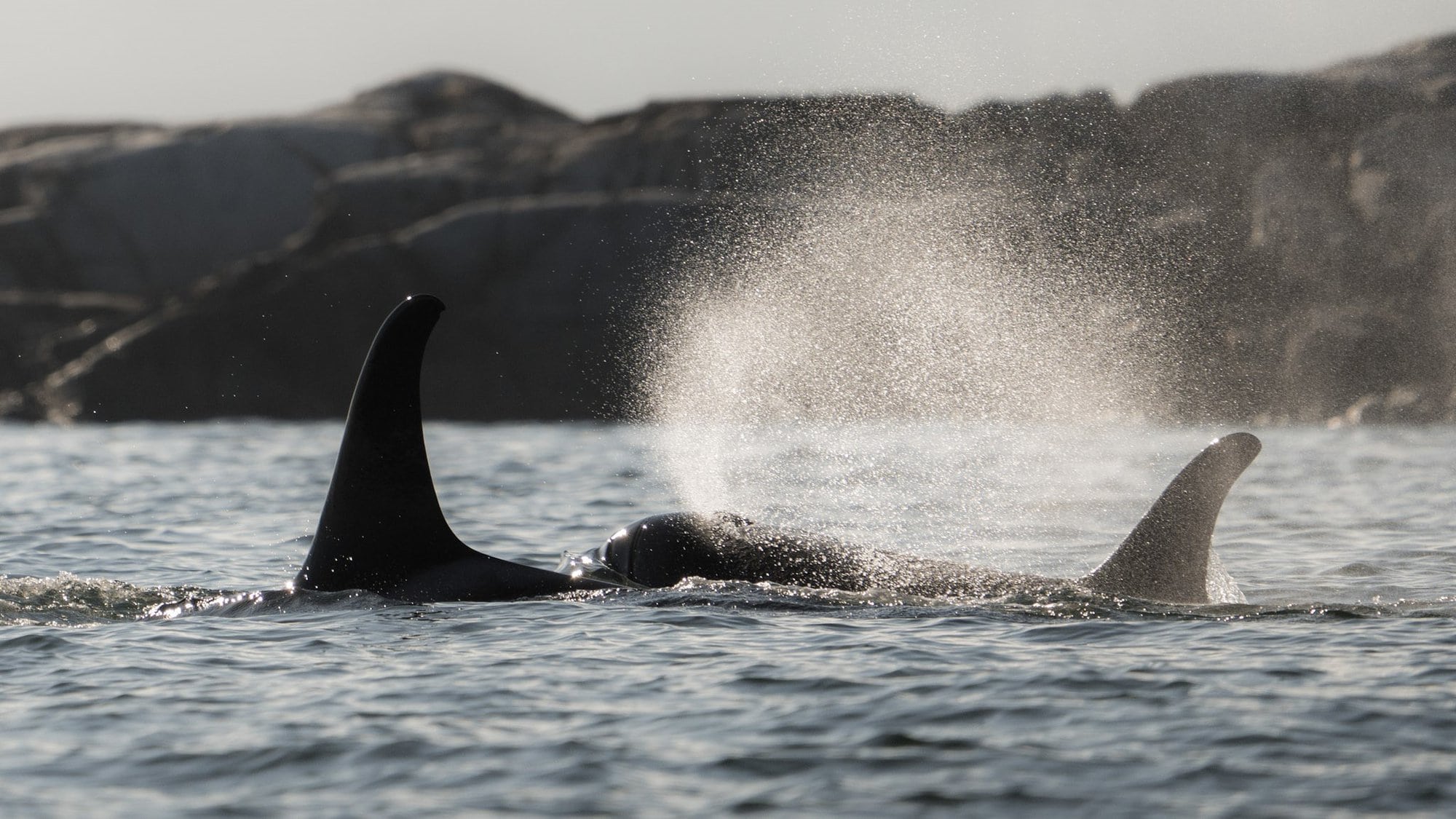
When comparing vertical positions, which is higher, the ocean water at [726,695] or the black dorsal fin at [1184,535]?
the black dorsal fin at [1184,535]

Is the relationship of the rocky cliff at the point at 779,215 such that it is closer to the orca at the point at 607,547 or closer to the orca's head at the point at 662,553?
the orca at the point at 607,547

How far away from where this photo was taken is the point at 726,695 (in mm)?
8141

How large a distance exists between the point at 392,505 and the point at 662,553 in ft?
6.74

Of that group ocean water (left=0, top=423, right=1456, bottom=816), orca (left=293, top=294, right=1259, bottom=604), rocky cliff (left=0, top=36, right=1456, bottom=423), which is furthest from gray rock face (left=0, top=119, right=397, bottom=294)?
orca (left=293, top=294, right=1259, bottom=604)

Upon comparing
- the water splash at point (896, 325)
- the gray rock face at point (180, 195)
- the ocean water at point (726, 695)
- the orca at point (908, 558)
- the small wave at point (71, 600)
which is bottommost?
the ocean water at point (726, 695)

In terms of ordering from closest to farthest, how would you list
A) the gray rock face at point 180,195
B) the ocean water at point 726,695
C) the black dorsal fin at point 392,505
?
the ocean water at point 726,695
the black dorsal fin at point 392,505
the gray rock face at point 180,195

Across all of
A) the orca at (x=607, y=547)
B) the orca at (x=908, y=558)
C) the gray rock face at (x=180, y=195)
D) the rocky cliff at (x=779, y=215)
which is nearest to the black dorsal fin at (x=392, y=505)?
the orca at (x=607, y=547)

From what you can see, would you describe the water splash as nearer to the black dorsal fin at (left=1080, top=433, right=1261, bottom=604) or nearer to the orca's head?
the orca's head

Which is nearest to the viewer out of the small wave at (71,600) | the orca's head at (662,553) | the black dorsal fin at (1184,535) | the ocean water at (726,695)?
the ocean water at (726,695)

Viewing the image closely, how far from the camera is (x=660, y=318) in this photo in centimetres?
6362

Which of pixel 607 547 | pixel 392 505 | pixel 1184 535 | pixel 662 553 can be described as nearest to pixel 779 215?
pixel 607 547

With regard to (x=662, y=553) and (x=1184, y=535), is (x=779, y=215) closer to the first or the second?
(x=662, y=553)

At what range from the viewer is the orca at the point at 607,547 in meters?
10.1

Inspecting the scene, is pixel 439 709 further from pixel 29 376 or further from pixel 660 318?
pixel 29 376
